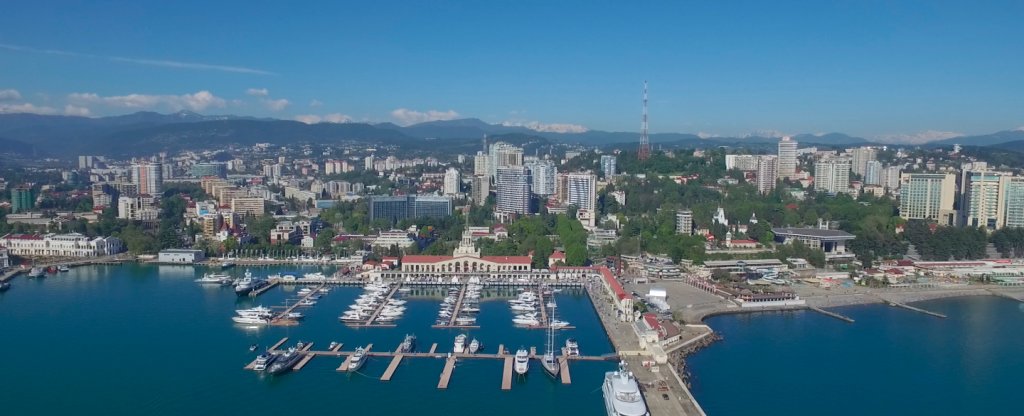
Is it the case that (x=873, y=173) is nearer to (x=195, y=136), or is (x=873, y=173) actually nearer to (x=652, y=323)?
(x=652, y=323)

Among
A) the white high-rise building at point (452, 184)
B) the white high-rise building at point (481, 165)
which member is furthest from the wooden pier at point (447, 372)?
the white high-rise building at point (481, 165)

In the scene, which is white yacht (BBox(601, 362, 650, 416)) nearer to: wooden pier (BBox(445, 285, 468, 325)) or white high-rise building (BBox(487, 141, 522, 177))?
wooden pier (BBox(445, 285, 468, 325))

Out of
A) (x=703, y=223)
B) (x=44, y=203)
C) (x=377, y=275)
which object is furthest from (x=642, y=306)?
(x=44, y=203)

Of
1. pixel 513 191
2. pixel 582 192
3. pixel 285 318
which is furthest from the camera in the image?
pixel 582 192

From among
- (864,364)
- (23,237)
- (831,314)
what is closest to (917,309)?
(831,314)

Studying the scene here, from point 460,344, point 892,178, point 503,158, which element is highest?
point 503,158

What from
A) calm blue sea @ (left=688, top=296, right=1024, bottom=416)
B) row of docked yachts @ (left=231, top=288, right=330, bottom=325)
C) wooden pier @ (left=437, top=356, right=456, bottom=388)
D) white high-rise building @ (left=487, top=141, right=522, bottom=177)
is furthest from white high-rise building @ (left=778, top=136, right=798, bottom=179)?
wooden pier @ (left=437, top=356, right=456, bottom=388)

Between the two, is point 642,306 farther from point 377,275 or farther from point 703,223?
point 703,223

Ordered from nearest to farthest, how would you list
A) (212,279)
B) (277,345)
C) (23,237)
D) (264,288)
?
(277,345)
(264,288)
(212,279)
(23,237)
